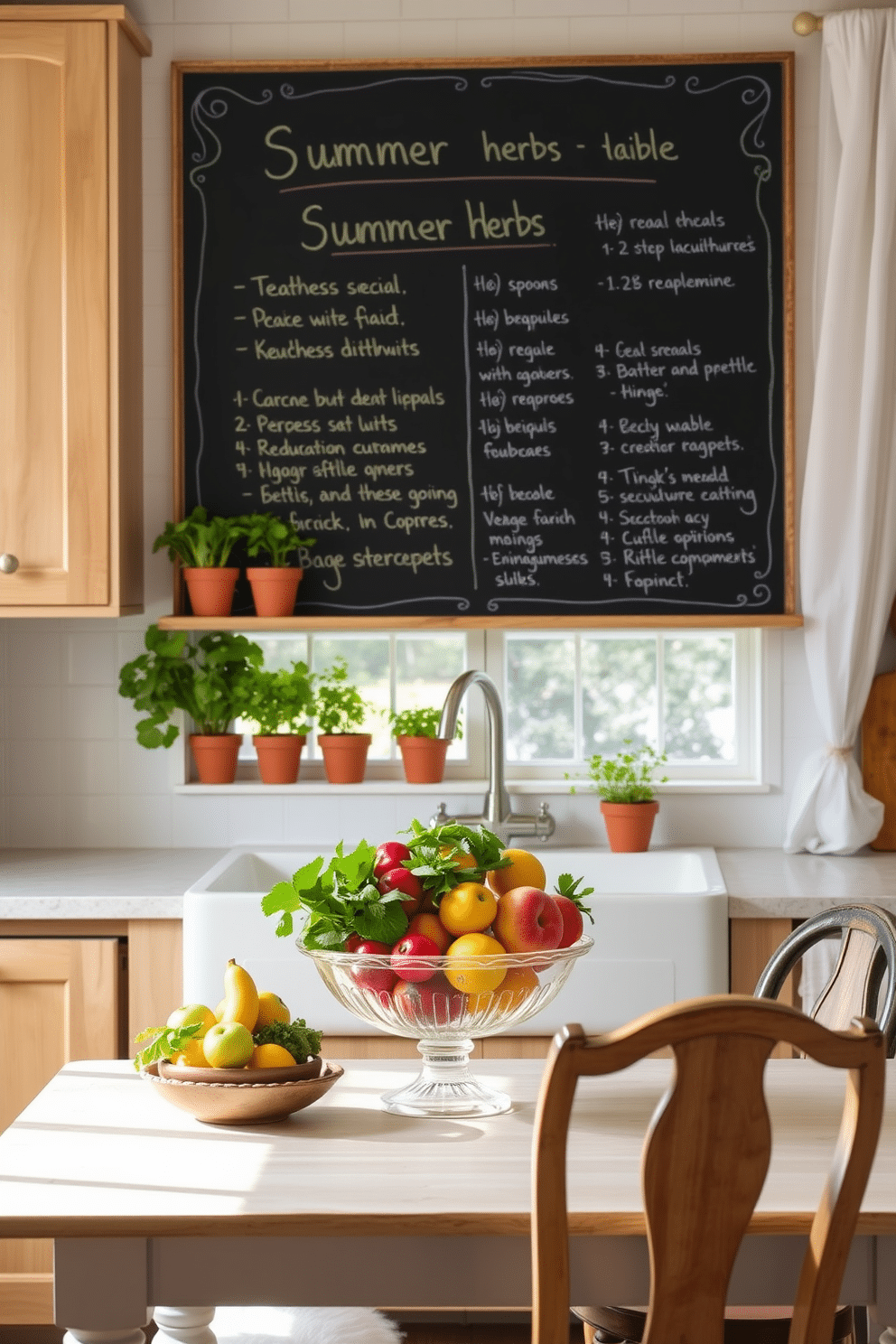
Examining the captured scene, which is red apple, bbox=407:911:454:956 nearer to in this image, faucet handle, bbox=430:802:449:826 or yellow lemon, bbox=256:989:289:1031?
yellow lemon, bbox=256:989:289:1031

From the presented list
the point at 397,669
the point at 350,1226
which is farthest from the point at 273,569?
the point at 350,1226

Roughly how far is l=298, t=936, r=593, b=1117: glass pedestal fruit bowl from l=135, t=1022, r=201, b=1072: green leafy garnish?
0.50ft

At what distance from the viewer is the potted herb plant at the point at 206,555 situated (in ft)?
10.3

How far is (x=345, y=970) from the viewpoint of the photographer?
1.55m

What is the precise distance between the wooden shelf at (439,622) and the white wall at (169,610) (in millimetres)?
187

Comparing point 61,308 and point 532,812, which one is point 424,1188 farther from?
point 61,308

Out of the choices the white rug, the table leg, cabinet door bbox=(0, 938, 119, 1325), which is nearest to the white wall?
cabinet door bbox=(0, 938, 119, 1325)

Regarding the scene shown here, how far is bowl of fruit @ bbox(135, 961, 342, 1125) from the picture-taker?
1547 millimetres

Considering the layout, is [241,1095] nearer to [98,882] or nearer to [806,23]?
[98,882]

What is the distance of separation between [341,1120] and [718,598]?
6.14 feet

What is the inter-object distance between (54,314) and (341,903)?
180 centimetres

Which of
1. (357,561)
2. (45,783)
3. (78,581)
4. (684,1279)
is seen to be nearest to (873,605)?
(357,561)

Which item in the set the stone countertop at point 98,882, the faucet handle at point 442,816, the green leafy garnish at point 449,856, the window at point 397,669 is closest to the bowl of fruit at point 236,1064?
the green leafy garnish at point 449,856

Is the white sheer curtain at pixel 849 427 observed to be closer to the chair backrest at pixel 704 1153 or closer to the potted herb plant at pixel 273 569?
the potted herb plant at pixel 273 569
